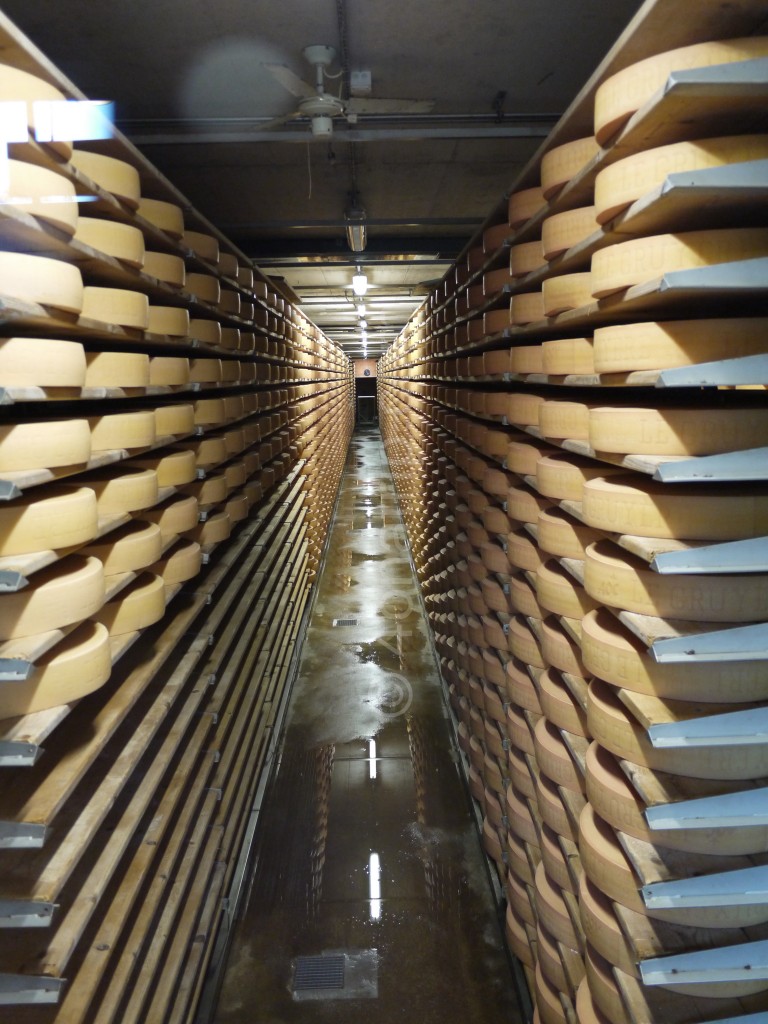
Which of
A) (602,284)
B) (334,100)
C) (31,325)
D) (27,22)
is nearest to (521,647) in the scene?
(602,284)

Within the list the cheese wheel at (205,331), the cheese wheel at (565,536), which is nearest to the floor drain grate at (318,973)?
the cheese wheel at (565,536)

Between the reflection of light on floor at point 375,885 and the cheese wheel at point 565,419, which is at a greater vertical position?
the cheese wheel at point 565,419

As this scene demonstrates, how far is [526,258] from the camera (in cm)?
288

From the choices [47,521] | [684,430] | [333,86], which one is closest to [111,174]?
[47,521]

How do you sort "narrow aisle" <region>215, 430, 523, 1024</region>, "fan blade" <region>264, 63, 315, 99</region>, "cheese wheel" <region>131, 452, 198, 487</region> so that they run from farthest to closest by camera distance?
1. "narrow aisle" <region>215, 430, 523, 1024</region>
2. "cheese wheel" <region>131, 452, 198, 487</region>
3. "fan blade" <region>264, 63, 315, 99</region>

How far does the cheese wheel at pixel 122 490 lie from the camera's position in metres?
2.30

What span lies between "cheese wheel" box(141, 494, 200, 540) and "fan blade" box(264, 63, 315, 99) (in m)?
1.73

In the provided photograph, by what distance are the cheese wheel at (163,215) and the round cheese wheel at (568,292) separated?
1550 mm

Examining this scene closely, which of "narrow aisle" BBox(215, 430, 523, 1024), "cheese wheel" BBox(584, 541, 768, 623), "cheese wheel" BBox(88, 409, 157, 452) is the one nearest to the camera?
"cheese wheel" BBox(584, 541, 768, 623)

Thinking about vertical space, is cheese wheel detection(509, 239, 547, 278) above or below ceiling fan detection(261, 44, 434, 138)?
below

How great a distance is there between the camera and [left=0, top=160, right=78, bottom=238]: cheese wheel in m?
1.59

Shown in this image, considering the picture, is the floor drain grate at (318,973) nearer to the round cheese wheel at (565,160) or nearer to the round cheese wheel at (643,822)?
the round cheese wheel at (643,822)

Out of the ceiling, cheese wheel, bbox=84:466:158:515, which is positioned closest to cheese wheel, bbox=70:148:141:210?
cheese wheel, bbox=84:466:158:515

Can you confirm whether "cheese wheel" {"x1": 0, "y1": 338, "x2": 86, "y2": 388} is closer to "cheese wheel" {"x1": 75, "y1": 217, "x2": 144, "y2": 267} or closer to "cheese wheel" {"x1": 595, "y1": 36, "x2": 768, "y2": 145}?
"cheese wheel" {"x1": 75, "y1": 217, "x2": 144, "y2": 267}
